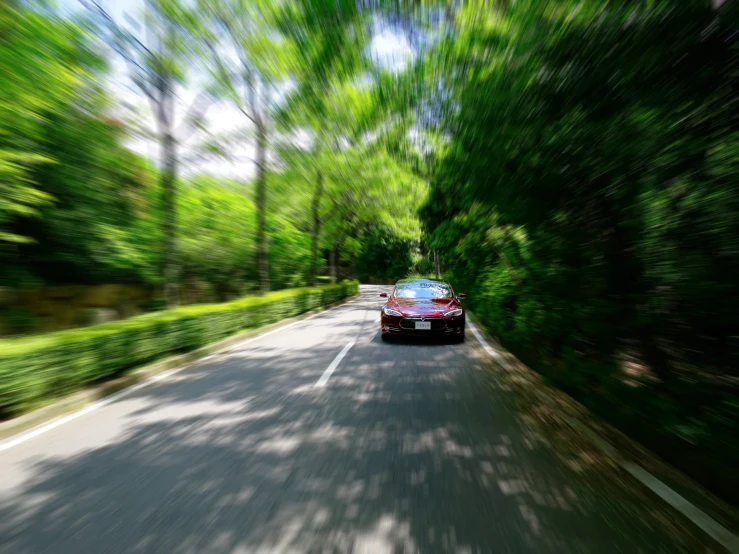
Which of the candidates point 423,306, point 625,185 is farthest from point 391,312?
point 625,185

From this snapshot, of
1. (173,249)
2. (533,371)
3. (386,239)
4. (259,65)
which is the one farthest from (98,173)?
(386,239)

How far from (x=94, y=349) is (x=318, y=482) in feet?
14.5

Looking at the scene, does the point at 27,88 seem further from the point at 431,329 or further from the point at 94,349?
the point at 431,329

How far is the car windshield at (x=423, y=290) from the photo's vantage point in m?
10.5

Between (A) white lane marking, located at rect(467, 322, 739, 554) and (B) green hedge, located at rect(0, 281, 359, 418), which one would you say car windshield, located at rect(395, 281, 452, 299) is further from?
(A) white lane marking, located at rect(467, 322, 739, 554)

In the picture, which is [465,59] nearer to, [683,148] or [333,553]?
[683,148]

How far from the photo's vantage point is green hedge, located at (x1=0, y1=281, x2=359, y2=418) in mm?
4652

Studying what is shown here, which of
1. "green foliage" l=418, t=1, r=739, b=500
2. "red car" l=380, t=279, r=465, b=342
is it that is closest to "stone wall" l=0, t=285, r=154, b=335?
"red car" l=380, t=279, r=465, b=342

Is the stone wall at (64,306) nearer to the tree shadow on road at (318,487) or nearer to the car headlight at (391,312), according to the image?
the tree shadow on road at (318,487)

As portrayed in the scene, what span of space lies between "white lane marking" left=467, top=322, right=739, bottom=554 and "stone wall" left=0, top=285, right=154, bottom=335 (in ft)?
34.5

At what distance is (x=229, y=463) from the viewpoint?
359 cm

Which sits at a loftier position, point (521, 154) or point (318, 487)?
point (521, 154)

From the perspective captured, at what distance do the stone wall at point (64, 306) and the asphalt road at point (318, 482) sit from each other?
5.07m

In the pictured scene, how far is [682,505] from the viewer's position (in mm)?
2748
